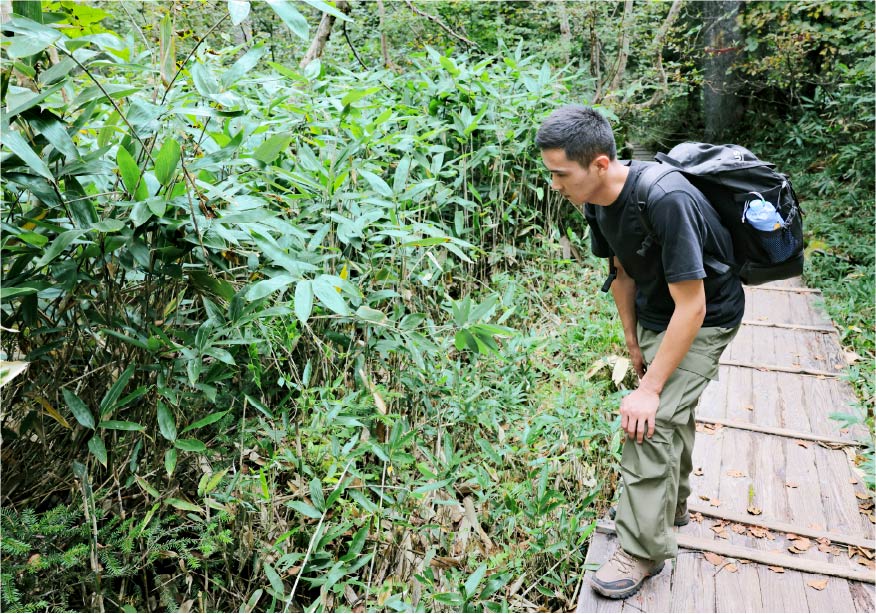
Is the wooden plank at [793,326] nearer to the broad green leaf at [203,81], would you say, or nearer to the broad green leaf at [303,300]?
the broad green leaf at [303,300]

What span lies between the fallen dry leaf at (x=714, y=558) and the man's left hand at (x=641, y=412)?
69cm

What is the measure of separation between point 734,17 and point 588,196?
266 inches

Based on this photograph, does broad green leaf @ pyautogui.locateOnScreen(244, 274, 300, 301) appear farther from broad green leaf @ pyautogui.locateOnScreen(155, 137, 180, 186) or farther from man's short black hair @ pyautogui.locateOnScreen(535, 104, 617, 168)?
man's short black hair @ pyautogui.locateOnScreen(535, 104, 617, 168)

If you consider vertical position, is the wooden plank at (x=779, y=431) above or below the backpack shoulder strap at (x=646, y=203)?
below

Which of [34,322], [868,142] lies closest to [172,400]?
[34,322]

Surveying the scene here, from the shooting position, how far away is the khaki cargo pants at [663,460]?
2.04 meters

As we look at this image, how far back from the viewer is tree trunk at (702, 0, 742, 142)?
7441 mm

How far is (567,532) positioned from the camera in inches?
94.1

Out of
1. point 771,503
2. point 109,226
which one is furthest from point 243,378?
point 771,503

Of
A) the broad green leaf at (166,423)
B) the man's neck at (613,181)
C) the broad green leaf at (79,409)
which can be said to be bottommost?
the broad green leaf at (166,423)

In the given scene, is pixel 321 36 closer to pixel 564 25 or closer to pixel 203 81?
pixel 203 81

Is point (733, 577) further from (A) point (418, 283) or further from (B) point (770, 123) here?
(B) point (770, 123)

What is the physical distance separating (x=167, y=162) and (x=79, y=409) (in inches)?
29.3

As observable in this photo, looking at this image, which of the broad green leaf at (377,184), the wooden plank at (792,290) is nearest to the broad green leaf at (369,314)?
the broad green leaf at (377,184)
